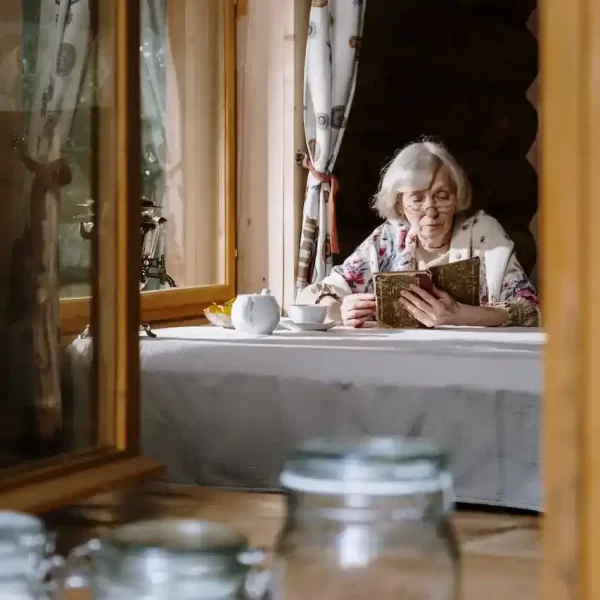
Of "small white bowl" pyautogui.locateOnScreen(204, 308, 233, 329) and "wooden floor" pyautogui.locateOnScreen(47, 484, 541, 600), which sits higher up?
"small white bowl" pyautogui.locateOnScreen(204, 308, 233, 329)

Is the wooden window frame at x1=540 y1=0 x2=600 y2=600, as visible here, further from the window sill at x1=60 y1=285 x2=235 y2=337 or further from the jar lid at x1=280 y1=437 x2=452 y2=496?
the window sill at x1=60 y1=285 x2=235 y2=337

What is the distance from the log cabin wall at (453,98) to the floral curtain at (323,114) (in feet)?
1.70

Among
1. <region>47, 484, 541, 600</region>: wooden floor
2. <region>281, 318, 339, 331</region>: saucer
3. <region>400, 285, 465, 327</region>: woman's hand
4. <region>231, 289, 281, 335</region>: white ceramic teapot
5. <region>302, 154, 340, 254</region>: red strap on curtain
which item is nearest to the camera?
<region>47, 484, 541, 600</region>: wooden floor

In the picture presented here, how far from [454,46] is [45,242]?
2992mm

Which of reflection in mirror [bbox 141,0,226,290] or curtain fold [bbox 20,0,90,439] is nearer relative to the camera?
curtain fold [bbox 20,0,90,439]

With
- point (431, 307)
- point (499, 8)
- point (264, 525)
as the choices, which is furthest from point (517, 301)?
point (499, 8)

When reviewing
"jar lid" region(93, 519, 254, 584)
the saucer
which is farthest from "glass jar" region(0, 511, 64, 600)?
the saucer

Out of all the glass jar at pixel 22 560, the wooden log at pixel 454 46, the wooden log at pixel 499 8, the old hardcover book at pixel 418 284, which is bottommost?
the glass jar at pixel 22 560

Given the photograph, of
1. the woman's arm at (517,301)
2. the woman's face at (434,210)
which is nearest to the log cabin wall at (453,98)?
the woman's face at (434,210)

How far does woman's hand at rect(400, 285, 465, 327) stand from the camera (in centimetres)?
208

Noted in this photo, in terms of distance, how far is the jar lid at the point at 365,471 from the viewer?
52 centimetres

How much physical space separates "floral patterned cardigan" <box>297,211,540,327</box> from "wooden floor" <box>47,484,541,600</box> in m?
1.45

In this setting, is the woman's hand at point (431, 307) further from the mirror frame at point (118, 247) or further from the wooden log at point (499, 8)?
the wooden log at point (499, 8)

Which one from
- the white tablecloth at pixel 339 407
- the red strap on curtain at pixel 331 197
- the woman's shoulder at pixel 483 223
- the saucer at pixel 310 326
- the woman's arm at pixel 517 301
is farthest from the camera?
the red strap on curtain at pixel 331 197
